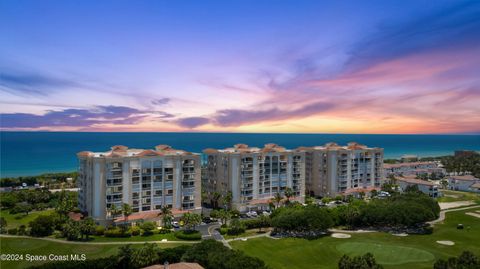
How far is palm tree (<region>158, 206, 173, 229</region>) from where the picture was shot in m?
67.3

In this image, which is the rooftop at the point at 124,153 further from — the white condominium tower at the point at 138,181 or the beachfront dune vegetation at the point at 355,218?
the beachfront dune vegetation at the point at 355,218

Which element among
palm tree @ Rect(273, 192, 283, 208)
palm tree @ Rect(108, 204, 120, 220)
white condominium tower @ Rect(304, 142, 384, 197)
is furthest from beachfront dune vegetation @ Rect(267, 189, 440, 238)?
palm tree @ Rect(108, 204, 120, 220)

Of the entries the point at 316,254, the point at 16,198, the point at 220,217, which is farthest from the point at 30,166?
the point at 316,254

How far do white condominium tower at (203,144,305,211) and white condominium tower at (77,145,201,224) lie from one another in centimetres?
1202

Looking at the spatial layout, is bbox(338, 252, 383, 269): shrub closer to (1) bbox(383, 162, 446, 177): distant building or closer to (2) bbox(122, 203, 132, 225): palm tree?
(2) bbox(122, 203, 132, 225): palm tree

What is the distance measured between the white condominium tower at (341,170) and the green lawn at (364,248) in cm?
3633

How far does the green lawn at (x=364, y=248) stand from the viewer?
5369 cm

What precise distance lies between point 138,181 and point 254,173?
3016 centimetres

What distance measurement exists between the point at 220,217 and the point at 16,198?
53.6 metres

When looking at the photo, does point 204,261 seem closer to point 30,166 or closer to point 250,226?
point 250,226

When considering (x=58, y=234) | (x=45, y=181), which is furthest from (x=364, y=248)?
(x=45, y=181)

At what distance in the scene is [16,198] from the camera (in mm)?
86812

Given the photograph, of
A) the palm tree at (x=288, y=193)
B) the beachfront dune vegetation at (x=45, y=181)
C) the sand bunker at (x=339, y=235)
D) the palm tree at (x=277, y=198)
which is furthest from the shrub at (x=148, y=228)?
the beachfront dune vegetation at (x=45, y=181)

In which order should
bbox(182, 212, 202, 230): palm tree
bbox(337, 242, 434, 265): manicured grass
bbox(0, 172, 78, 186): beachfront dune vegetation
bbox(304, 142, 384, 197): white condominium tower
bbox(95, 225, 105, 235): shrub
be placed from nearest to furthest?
1. bbox(337, 242, 434, 265): manicured grass
2. bbox(95, 225, 105, 235): shrub
3. bbox(182, 212, 202, 230): palm tree
4. bbox(304, 142, 384, 197): white condominium tower
5. bbox(0, 172, 78, 186): beachfront dune vegetation
